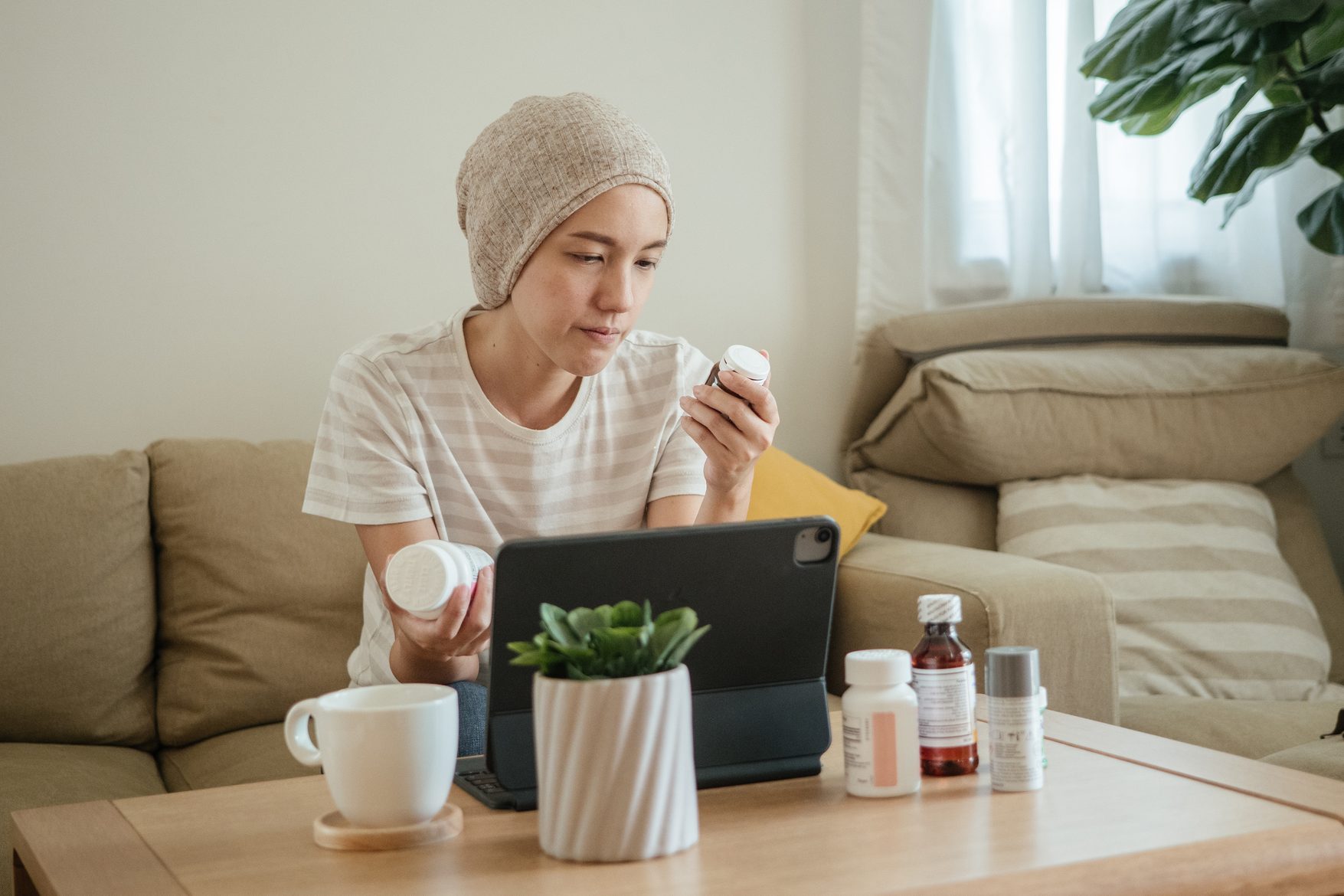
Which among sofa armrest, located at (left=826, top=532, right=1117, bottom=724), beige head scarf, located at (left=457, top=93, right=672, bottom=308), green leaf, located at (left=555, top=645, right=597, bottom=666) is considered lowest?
sofa armrest, located at (left=826, top=532, right=1117, bottom=724)

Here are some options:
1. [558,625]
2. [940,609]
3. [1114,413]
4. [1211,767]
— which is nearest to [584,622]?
[558,625]

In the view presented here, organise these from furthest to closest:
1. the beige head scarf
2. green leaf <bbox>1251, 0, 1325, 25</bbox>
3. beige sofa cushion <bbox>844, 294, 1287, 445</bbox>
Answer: beige sofa cushion <bbox>844, 294, 1287, 445</bbox> → green leaf <bbox>1251, 0, 1325, 25</bbox> → the beige head scarf

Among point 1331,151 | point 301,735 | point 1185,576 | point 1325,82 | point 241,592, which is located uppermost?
point 1325,82

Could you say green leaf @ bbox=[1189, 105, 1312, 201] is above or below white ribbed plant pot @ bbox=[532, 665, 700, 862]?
above

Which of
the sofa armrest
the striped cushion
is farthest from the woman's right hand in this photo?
the striped cushion

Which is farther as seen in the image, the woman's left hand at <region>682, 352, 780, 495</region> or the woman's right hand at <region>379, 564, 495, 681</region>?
the woman's left hand at <region>682, 352, 780, 495</region>

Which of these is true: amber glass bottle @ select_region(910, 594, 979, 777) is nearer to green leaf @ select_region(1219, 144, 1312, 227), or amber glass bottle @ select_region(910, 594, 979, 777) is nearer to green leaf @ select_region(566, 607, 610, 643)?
green leaf @ select_region(566, 607, 610, 643)

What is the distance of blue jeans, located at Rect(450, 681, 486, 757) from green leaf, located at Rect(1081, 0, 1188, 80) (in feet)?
5.22

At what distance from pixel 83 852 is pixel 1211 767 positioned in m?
0.80

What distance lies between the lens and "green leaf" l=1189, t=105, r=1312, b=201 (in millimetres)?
2066

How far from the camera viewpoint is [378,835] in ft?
2.63

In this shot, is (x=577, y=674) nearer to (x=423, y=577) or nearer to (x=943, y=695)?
(x=423, y=577)

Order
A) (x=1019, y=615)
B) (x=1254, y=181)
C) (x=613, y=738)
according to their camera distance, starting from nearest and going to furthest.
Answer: (x=613, y=738) < (x=1019, y=615) < (x=1254, y=181)

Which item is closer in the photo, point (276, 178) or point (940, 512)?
point (276, 178)
